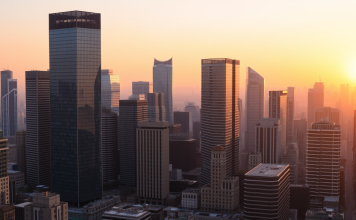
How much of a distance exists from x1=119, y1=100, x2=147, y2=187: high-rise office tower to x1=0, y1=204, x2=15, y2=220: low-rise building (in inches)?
3240

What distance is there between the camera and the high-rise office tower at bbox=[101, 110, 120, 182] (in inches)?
7156

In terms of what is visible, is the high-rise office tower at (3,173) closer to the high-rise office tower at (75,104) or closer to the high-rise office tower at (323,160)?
the high-rise office tower at (75,104)

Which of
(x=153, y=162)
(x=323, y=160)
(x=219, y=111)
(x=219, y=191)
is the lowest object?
(x=219, y=191)

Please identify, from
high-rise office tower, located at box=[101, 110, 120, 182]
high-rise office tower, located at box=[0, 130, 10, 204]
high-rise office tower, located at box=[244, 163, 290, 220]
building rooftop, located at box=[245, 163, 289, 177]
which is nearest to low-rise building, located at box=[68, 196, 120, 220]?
high-rise office tower, located at box=[0, 130, 10, 204]

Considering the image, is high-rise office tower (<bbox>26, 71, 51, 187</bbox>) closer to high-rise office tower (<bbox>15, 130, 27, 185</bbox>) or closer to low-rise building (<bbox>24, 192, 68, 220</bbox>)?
high-rise office tower (<bbox>15, 130, 27, 185</bbox>)

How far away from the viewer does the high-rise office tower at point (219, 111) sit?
519ft

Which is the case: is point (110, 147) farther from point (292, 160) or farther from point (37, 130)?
point (292, 160)

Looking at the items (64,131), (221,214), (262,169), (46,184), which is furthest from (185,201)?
(46,184)

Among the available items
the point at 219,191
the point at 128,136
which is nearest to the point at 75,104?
the point at 219,191

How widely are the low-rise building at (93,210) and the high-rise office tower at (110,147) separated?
159 feet

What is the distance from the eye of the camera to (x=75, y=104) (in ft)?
432

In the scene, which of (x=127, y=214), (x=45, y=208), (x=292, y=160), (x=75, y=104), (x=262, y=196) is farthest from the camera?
(x=292, y=160)

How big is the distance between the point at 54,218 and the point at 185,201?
194ft

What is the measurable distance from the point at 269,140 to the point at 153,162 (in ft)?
167
